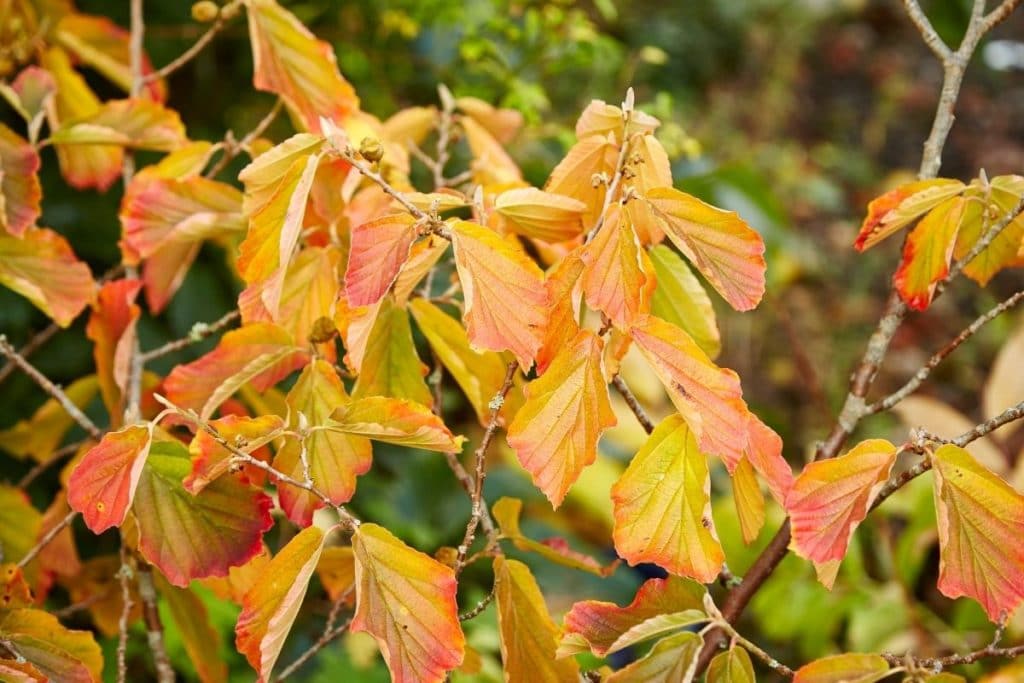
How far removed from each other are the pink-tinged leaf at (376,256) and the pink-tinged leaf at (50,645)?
33 cm

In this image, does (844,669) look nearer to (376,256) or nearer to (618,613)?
(618,613)

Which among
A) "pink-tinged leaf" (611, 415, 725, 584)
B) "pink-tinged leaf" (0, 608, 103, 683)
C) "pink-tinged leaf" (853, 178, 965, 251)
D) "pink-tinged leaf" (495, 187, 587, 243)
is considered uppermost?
"pink-tinged leaf" (853, 178, 965, 251)

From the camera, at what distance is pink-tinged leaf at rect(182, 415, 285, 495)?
651 millimetres

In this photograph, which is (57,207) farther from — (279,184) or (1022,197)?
(1022,197)

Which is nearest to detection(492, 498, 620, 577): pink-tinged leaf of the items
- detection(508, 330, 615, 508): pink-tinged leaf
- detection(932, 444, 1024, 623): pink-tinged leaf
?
detection(508, 330, 615, 508): pink-tinged leaf

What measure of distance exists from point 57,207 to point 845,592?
1412 millimetres

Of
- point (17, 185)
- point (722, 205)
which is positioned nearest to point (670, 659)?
point (17, 185)

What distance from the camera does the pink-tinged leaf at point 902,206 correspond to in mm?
719

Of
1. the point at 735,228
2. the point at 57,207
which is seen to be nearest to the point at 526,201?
the point at 735,228

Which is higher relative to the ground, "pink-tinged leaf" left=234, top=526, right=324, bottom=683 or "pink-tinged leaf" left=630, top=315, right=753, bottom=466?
"pink-tinged leaf" left=630, top=315, right=753, bottom=466

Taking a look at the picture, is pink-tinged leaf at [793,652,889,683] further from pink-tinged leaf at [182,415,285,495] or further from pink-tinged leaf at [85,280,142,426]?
pink-tinged leaf at [85,280,142,426]

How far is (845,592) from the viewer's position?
1.75 meters

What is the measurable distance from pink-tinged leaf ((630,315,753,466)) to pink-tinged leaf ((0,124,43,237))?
535mm

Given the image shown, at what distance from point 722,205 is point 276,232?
65.8 inches
